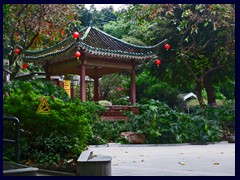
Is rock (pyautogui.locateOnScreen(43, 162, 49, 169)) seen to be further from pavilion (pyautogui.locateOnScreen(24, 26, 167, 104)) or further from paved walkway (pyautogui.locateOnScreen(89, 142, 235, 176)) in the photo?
pavilion (pyautogui.locateOnScreen(24, 26, 167, 104))

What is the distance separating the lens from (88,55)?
1103cm

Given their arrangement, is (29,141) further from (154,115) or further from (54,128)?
(154,115)

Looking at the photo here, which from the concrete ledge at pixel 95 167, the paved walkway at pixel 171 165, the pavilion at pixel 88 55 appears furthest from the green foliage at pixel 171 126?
the concrete ledge at pixel 95 167

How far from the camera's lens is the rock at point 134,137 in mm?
9812

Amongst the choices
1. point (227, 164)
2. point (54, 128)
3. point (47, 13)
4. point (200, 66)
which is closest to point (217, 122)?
point (200, 66)

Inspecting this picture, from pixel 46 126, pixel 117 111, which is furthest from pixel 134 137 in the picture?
pixel 46 126

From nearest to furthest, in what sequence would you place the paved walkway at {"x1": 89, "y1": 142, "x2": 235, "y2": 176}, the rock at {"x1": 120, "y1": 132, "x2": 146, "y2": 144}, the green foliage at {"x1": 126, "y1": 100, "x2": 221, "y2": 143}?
the paved walkway at {"x1": 89, "y1": 142, "x2": 235, "y2": 176}
the rock at {"x1": 120, "y1": 132, "x2": 146, "y2": 144}
the green foliage at {"x1": 126, "y1": 100, "x2": 221, "y2": 143}

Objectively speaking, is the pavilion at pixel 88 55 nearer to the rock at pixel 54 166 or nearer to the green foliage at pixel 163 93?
the green foliage at pixel 163 93

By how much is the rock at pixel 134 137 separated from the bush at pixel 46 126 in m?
3.54

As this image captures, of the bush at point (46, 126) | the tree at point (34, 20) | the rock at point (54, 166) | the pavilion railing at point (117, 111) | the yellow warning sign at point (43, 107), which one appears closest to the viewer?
the tree at point (34, 20)

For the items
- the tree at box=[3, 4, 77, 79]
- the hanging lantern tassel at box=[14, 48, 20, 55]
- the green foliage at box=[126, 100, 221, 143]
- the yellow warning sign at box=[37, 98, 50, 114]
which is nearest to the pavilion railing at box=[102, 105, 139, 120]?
the green foliage at box=[126, 100, 221, 143]

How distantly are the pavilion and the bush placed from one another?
405 cm

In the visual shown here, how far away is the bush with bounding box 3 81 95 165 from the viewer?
5.98m

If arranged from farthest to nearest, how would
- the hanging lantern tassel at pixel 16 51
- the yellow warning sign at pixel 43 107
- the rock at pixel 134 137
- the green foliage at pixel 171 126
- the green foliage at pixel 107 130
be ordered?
the green foliage at pixel 171 126
the rock at pixel 134 137
the green foliage at pixel 107 130
the hanging lantern tassel at pixel 16 51
the yellow warning sign at pixel 43 107
